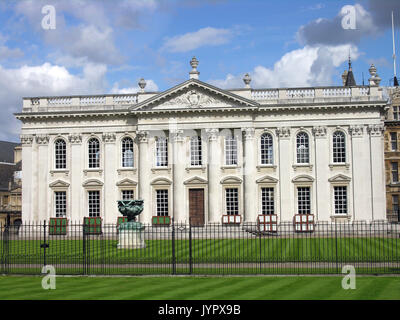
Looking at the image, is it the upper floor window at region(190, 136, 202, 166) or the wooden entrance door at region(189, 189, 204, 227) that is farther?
the upper floor window at region(190, 136, 202, 166)

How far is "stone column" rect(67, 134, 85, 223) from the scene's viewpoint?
49.1 metres

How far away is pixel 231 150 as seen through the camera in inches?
1870

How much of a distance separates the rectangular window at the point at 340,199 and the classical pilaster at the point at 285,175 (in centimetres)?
361

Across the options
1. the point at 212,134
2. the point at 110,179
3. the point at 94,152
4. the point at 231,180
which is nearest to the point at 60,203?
the point at 110,179

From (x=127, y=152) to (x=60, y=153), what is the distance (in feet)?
20.3

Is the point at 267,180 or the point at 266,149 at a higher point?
the point at 266,149

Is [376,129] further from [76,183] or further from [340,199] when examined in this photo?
[76,183]

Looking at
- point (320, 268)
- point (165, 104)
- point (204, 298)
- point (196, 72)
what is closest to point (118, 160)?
point (165, 104)

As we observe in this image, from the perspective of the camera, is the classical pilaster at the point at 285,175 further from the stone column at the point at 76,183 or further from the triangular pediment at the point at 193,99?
the stone column at the point at 76,183

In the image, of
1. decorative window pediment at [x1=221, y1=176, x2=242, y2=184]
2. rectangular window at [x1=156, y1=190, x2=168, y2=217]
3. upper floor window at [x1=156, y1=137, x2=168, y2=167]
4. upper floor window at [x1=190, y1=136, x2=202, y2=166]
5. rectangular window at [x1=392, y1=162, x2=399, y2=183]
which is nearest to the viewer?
decorative window pediment at [x1=221, y1=176, x2=242, y2=184]

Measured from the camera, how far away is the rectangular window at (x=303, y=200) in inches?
1832

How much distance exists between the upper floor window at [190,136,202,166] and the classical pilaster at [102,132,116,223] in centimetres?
667

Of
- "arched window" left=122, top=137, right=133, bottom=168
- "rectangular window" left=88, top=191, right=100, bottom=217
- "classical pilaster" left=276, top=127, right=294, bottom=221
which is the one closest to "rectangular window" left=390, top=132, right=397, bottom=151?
"classical pilaster" left=276, top=127, right=294, bottom=221

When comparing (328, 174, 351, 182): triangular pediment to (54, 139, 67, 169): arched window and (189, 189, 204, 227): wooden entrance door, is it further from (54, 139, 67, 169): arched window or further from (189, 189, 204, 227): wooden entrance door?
(54, 139, 67, 169): arched window
